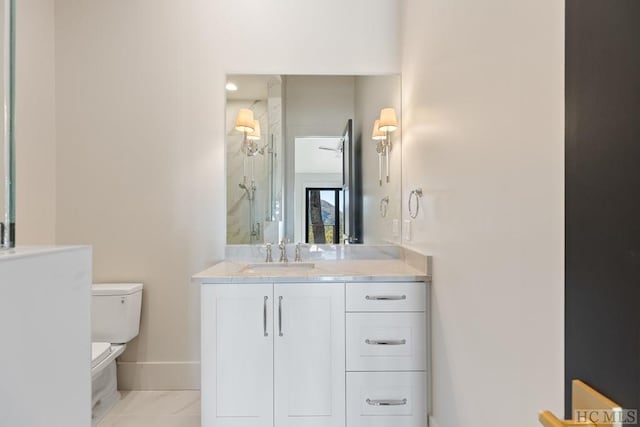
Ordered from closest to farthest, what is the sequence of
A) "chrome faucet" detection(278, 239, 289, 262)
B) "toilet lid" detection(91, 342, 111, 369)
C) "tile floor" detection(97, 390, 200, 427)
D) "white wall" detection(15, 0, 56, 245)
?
"toilet lid" detection(91, 342, 111, 369)
"tile floor" detection(97, 390, 200, 427)
"white wall" detection(15, 0, 56, 245)
"chrome faucet" detection(278, 239, 289, 262)

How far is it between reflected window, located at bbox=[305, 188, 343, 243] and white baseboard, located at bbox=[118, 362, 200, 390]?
122 cm

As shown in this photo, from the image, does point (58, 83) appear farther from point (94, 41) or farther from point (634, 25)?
point (634, 25)

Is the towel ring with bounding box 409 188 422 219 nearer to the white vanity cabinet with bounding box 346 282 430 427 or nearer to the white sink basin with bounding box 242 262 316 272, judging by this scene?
the white vanity cabinet with bounding box 346 282 430 427

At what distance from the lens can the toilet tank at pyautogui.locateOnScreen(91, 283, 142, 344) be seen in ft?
7.14

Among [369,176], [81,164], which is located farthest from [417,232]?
[81,164]

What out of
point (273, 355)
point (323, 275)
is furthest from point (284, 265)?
point (273, 355)

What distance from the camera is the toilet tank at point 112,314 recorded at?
218 cm

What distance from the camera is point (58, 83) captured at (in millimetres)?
2357

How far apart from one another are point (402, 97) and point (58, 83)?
2.28 meters

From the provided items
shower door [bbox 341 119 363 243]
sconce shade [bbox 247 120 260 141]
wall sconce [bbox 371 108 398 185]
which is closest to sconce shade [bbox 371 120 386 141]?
wall sconce [bbox 371 108 398 185]

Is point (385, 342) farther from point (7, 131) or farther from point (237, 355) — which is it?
point (7, 131)

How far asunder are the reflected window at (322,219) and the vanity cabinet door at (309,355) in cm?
67

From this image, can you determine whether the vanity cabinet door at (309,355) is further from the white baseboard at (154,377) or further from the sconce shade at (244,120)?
the sconce shade at (244,120)

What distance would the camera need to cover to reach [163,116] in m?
A: 2.38
